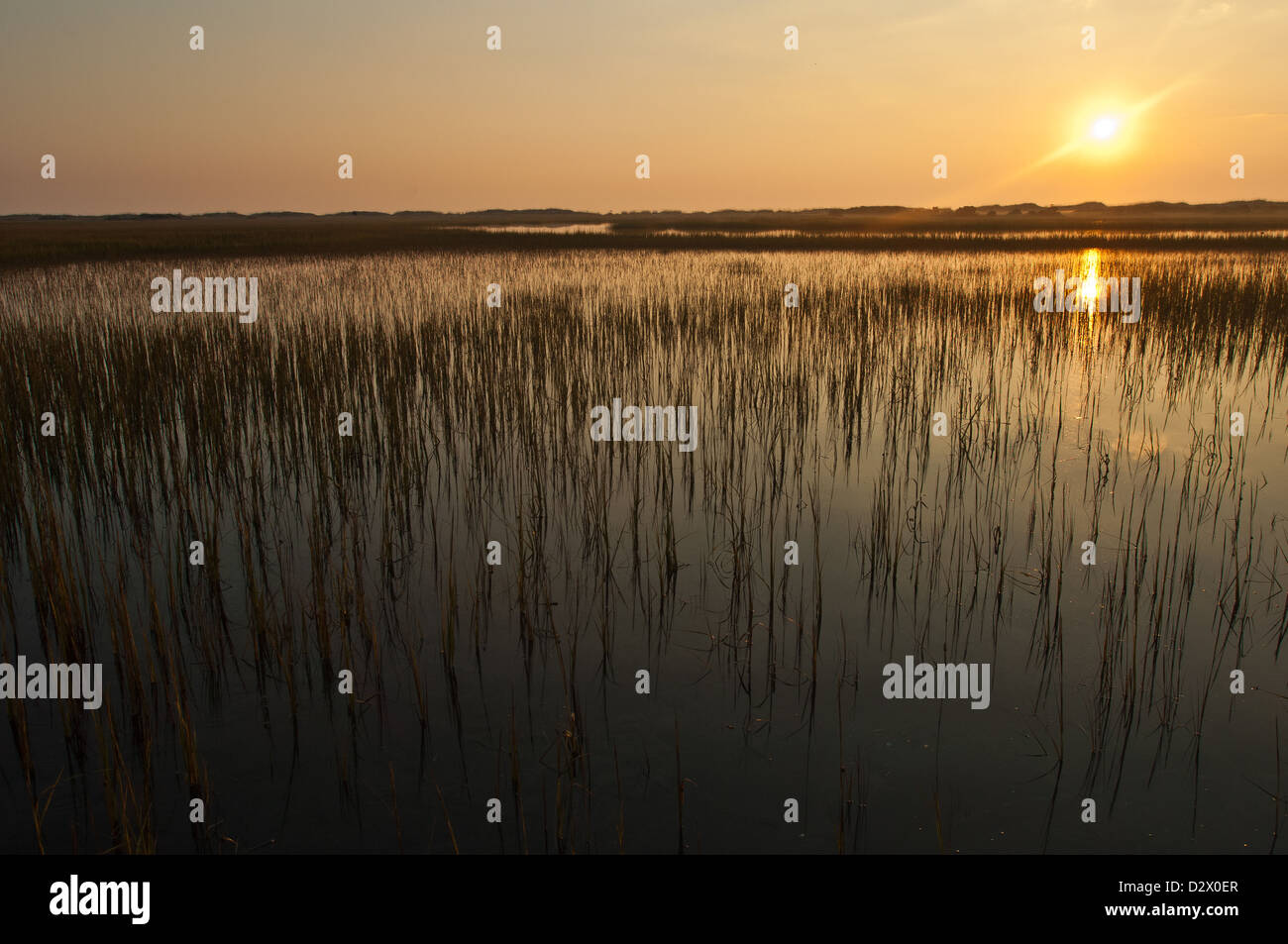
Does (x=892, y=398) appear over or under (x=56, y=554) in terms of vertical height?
over

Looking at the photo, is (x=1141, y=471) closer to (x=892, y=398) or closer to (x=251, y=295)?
(x=892, y=398)

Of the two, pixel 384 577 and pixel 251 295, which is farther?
pixel 251 295

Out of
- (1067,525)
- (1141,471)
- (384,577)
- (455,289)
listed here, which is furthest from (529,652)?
(455,289)

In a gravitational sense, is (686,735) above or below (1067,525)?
below

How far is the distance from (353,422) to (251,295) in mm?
9237

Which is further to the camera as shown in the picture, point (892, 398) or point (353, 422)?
point (892, 398)

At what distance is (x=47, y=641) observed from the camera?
132 inches

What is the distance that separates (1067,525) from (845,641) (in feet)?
6.37

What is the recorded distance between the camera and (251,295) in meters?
13.8

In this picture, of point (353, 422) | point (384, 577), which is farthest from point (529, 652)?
point (353, 422)
